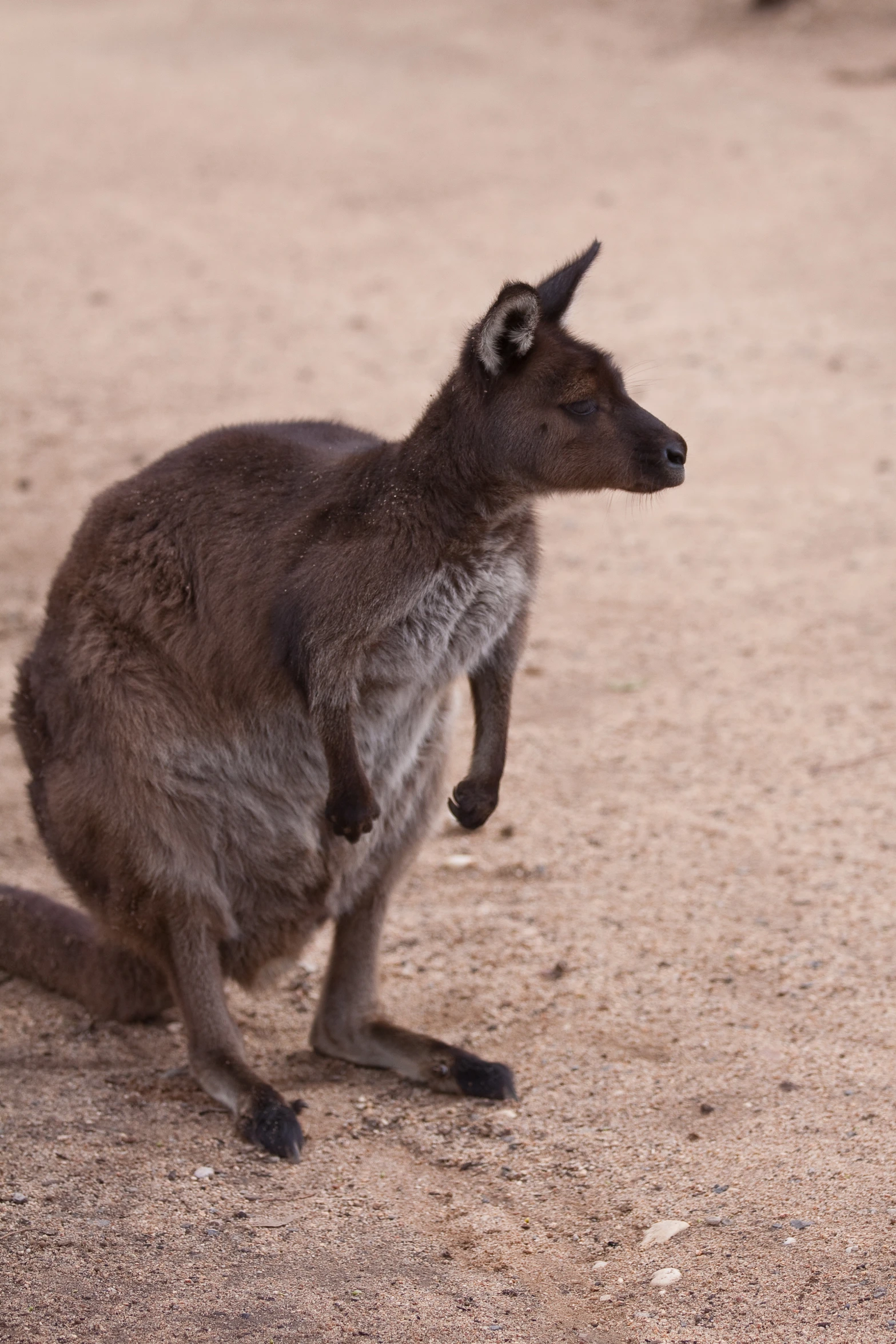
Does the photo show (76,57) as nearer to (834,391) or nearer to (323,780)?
(834,391)

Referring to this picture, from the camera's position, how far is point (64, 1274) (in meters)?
2.97

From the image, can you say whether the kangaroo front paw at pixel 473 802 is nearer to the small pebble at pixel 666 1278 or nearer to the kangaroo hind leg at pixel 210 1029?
the kangaroo hind leg at pixel 210 1029

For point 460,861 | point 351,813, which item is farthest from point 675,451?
point 460,861

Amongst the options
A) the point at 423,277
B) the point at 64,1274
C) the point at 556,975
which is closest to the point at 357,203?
the point at 423,277

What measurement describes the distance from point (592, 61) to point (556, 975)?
1091 centimetres

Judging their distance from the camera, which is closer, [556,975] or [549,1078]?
[549,1078]

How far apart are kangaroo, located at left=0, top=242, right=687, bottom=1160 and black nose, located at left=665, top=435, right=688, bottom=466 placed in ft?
0.03

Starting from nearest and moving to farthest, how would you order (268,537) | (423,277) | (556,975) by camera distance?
(268,537) → (556,975) → (423,277)

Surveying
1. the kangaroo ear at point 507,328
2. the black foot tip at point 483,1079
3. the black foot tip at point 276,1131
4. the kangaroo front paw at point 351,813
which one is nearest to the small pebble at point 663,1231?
the black foot tip at point 483,1079

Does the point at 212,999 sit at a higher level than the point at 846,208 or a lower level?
lower

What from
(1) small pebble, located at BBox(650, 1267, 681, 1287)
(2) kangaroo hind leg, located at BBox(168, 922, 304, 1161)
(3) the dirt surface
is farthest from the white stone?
(1) small pebble, located at BBox(650, 1267, 681, 1287)

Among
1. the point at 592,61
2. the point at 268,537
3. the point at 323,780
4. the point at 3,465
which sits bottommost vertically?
the point at 3,465

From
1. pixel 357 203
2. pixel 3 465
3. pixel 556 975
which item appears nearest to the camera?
pixel 556 975

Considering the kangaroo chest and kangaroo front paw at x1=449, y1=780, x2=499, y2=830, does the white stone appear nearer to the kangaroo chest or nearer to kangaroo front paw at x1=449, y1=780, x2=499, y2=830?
kangaroo front paw at x1=449, y1=780, x2=499, y2=830
